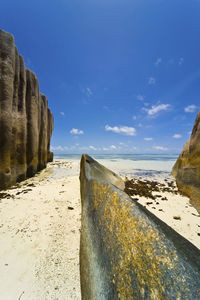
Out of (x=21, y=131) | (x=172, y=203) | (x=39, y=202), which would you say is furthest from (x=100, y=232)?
(x=21, y=131)

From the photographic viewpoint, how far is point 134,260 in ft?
2.89

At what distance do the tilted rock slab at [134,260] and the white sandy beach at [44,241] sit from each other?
1.25 feet

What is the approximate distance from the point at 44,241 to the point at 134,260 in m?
1.78

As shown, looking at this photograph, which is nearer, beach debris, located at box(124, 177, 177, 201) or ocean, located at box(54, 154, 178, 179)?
beach debris, located at box(124, 177, 177, 201)

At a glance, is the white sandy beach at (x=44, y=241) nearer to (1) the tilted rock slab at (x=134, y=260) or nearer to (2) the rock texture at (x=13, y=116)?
(1) the tilted rock slab at (x=134, y=260)

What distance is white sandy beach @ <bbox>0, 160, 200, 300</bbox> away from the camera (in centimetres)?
131

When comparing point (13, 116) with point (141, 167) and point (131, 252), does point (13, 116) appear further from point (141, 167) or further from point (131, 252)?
point (141, 167)

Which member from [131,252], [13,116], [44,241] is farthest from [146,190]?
[13,116]

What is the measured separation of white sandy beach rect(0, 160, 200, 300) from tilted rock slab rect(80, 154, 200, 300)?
380 millimetres

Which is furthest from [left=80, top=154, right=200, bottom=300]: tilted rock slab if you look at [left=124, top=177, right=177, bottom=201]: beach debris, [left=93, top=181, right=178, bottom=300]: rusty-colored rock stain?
[left=124, top=177, right=177, bottom=201]: beach debris

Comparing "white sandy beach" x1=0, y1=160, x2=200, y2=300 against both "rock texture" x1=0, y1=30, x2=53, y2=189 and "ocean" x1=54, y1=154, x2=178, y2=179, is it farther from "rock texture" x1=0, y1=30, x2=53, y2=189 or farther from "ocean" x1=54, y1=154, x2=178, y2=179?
"ocean" x1=54, y1=154, x2=178, y2=179

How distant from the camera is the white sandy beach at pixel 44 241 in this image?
131cm

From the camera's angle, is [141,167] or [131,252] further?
[141,167]

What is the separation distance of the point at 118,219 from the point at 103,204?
35 cm
